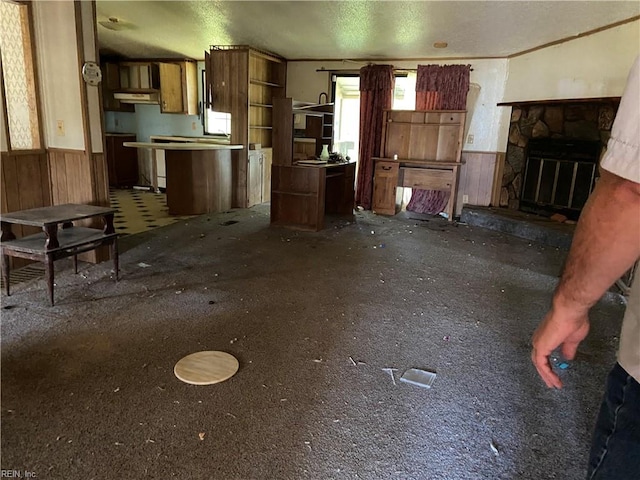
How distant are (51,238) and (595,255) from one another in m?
2.98

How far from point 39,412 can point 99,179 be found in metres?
2.26

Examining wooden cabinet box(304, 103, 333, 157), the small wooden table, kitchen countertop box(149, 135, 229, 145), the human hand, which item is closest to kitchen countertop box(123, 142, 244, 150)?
wooden cabinet box(304, 103, 333, 157)

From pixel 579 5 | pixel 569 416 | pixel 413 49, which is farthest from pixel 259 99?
pixel 569 416

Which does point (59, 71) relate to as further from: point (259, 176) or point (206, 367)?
point (259, 176)

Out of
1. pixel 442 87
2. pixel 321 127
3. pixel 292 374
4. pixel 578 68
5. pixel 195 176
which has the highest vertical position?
pixel 578 68

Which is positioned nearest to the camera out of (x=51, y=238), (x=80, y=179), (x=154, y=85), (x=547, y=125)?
(x=51, y=238)

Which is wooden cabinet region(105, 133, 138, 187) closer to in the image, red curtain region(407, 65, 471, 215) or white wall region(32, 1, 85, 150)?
white wall region(32, 1, 85, 150)

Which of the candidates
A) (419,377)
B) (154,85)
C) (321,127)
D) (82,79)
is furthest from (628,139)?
(154,85)

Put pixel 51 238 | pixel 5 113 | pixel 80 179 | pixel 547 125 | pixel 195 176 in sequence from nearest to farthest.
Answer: pixel 51 238 → pixel 5 113 → pixel 80 179 → pixel 547 125 → pixel 195 176

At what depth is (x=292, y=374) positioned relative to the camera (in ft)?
7.26

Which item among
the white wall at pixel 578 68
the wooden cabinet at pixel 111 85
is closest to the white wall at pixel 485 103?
the white wall at pixel 578 68

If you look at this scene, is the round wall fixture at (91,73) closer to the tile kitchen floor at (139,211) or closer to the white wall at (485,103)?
the tile kitchen floor at (139,211)

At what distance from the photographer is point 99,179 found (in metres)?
3.66

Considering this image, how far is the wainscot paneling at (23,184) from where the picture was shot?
11.1 ft
